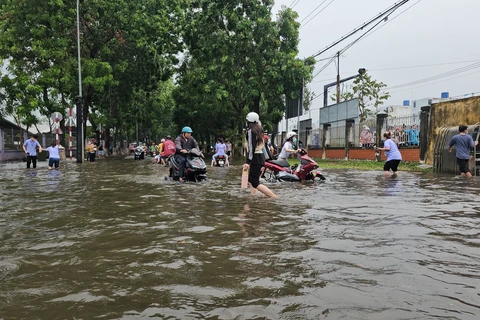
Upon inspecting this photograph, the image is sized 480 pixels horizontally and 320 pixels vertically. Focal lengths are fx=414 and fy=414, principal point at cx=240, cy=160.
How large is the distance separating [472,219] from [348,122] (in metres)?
21.3

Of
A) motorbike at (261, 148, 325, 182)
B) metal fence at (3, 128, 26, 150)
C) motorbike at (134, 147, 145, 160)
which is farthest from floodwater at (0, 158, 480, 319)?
motorbike at (134, 147, 145, 160)

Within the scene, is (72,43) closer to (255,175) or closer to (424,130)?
(424,130)

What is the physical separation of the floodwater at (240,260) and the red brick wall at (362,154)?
13.2m

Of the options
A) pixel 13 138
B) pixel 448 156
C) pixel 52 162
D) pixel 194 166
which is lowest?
pixel 52 162

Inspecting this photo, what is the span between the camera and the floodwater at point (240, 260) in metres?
2.75

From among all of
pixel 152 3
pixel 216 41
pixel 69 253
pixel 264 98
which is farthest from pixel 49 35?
pixel 69 253

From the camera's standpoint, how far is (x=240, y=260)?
3.80m

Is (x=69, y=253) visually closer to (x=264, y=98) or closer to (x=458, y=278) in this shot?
(x=458, y=278)

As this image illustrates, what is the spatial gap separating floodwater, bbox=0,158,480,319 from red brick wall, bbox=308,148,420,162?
43.3 ft

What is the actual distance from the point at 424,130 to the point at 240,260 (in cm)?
1691

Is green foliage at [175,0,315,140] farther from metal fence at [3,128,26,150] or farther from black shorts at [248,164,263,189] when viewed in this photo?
black shorts at [248,164,263,189]

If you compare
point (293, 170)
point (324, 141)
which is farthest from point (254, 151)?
point (324, 141)

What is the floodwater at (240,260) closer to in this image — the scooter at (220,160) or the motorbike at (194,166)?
the motorbike at (194,166)

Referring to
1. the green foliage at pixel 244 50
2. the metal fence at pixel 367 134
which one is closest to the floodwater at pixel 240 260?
the metal fence at pixel 367 134
